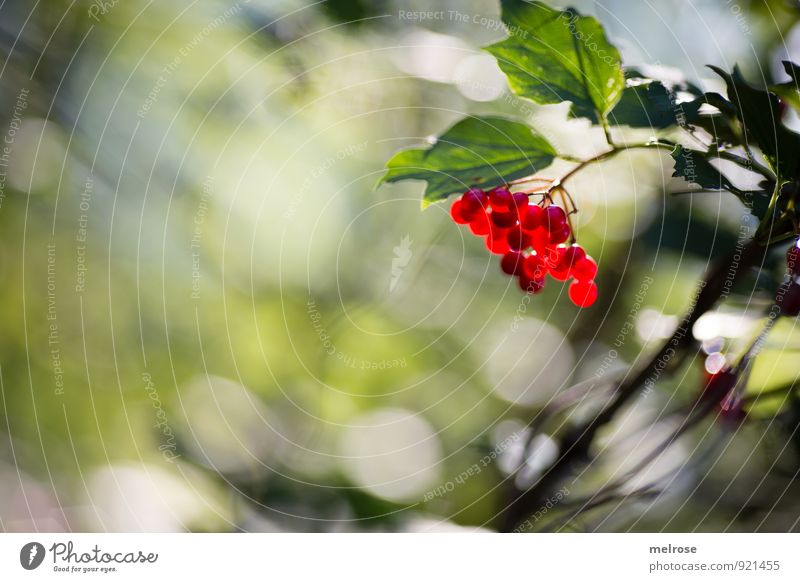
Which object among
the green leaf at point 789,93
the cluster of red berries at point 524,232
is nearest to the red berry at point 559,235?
the cluster of red berries at point 524,232

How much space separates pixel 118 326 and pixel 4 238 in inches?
5.3

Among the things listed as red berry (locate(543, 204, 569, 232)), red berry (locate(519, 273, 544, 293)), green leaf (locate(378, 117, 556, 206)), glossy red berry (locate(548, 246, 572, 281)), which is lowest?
red berry (locate(519, 273, 544, 293))

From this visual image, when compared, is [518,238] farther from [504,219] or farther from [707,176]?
[707,176]

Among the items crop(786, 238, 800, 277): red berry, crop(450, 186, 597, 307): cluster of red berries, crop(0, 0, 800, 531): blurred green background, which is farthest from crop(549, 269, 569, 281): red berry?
crop(786, 238, 800, 277): red berry

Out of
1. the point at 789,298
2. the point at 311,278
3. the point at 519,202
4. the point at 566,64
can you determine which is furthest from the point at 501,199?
the point at 789,298

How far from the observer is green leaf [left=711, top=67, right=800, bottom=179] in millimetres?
497

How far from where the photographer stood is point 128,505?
0.56 metres

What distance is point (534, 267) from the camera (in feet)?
1.73

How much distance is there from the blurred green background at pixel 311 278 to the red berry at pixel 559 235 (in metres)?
0.11

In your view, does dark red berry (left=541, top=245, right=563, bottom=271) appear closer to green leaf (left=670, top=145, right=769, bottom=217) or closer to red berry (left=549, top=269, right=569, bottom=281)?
red berry (left=549, top=269, right=569, bottom=281)

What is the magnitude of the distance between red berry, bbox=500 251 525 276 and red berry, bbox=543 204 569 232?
0.14ft

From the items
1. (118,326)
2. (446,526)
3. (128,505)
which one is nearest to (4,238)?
(118,326)
